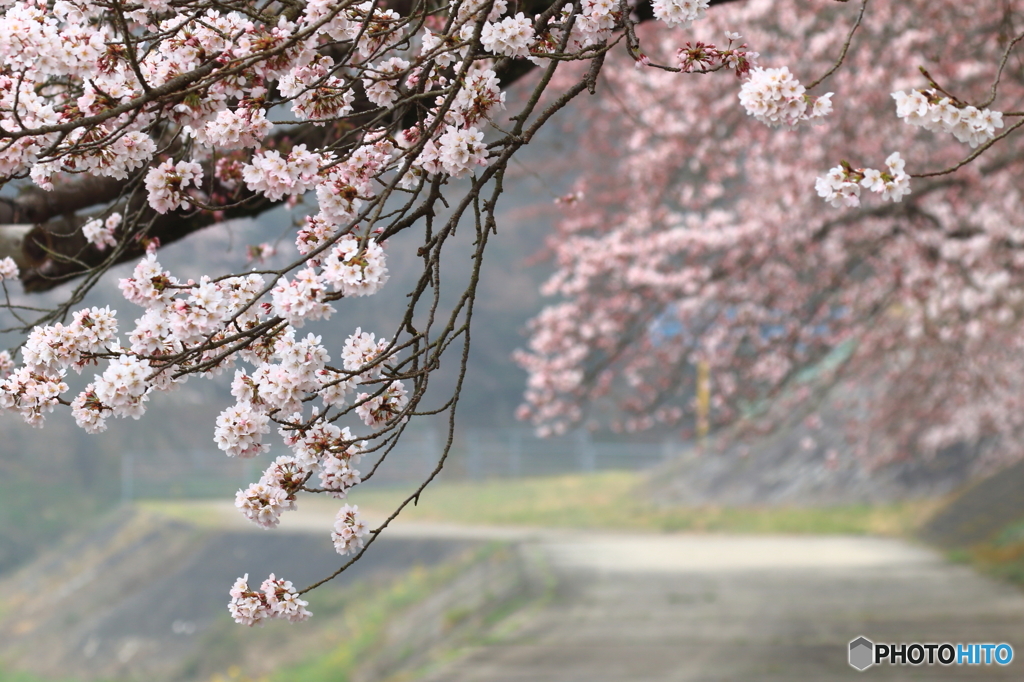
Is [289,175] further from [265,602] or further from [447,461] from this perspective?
[447,461]

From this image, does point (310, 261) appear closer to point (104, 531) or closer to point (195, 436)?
point (104, 531)

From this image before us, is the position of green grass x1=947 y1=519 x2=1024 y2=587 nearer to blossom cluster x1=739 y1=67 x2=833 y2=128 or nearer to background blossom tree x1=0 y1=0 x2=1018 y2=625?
blossom cluster x1=739 y1=67 x2=833 y2=128

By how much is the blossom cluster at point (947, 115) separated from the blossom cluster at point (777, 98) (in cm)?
18

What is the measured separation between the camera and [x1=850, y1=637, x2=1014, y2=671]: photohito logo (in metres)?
6.38

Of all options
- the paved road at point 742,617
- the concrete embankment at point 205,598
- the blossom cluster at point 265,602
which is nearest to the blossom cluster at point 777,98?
the blossom cluster at point 265,602

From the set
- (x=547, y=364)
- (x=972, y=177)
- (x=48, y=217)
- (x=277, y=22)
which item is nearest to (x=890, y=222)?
(x=972, y=177)

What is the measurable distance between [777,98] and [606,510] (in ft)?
55.2

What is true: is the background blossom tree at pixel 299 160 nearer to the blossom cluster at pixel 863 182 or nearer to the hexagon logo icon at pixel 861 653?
the blossom cluster at pixel 863 182

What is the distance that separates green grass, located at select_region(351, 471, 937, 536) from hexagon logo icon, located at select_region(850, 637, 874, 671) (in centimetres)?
781

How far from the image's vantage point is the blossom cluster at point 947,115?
2307mm

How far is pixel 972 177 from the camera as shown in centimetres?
698

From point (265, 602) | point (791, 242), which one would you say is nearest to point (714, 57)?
point (265, 602)

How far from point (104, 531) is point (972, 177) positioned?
17250 mm

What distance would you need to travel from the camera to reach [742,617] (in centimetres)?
812
